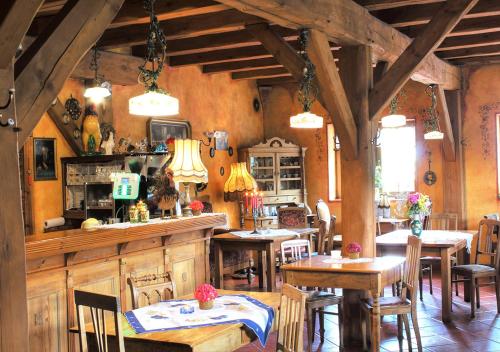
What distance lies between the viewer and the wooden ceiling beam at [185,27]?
6.89 meters

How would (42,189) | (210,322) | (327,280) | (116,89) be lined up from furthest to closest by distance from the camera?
(116,89), (42,189), (327,280), (210,322)

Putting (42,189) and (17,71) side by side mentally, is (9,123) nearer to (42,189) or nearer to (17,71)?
(17,71)

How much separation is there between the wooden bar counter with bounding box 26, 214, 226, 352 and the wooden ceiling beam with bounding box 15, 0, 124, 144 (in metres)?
1.52

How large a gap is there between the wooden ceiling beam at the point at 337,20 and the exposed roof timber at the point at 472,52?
2184 millimetres

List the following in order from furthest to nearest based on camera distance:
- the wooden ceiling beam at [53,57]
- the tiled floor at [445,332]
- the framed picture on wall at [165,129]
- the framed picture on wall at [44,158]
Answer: the framed picture on wall at [165,129]
the framed picture on wall at [44,158]
the tiled floor at [445,332]
the wooden ceiling beam at [53,57]

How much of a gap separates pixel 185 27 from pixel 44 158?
2.30m

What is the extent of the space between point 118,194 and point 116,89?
2.00m

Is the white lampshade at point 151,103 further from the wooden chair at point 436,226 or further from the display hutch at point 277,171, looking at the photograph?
the display hutch at point 277,171

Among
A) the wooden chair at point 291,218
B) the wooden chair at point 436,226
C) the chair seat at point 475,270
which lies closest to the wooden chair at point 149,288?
the chair seat at point 475,270

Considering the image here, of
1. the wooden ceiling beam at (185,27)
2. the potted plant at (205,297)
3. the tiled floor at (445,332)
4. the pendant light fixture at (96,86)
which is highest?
the wooden ceiling beam at (185,27)

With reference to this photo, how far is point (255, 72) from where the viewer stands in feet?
35.6

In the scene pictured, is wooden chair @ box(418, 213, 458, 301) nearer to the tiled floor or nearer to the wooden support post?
the wooden support post

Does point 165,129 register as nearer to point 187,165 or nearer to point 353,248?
point 187,165

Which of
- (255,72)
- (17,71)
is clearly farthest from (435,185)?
(17,71)
